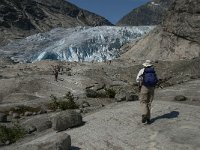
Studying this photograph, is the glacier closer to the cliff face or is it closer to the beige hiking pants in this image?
the cliff face

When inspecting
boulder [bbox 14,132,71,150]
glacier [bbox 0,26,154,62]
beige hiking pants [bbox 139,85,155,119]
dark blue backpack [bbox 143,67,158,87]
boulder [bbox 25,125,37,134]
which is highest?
glacier [bbox 0,26,154,62]

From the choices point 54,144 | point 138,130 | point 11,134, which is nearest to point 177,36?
point 11,134

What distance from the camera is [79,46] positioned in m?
104

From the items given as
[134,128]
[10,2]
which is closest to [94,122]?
[134,128]

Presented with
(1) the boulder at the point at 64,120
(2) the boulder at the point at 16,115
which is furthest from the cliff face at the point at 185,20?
(1) the boulder at the point at 64,120

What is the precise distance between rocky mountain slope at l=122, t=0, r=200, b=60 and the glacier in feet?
62.4

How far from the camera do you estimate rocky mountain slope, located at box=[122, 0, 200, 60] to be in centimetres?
7331

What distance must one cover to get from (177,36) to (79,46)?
32290 mm

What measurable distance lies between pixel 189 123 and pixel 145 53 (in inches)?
2403

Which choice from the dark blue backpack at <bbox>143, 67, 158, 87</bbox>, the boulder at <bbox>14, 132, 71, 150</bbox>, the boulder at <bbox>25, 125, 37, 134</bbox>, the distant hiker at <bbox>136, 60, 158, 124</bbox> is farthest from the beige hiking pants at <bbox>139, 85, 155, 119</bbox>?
the boulder at <bbox>25, 125, 37, 134</bbox>

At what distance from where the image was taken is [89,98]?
3944 cm

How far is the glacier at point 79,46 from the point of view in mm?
104375

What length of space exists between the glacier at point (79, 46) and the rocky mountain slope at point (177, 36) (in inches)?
749

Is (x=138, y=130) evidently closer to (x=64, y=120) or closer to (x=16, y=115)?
(x=64, y=120)
